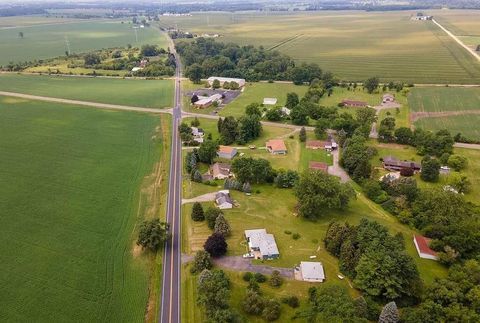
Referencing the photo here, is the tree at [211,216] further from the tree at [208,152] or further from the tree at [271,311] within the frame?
the tree at [208,152]

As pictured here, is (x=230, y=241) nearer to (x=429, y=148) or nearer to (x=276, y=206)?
(x=276, y=206)

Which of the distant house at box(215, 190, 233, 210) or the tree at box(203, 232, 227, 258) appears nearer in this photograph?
the tree at box(203, 232, 227, 258)

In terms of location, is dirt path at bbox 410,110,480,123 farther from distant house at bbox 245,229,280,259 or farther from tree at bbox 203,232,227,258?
tree at bbox 203,232,227,258

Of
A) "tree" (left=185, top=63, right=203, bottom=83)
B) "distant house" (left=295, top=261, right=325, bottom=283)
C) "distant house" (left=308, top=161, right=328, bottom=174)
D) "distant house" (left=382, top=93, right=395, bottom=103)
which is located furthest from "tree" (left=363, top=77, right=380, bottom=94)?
"distant house" (left=295, top=261, right=325, bottom=283)

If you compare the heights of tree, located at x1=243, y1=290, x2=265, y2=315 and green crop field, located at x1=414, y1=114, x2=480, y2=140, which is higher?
green crop field, located at x1=414, y1=114, x2=480, y2=140

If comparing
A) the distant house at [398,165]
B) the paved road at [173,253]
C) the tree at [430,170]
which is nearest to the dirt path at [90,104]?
the paved road at [173,253]

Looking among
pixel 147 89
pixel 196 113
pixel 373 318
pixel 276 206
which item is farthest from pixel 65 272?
pixel 147 89
